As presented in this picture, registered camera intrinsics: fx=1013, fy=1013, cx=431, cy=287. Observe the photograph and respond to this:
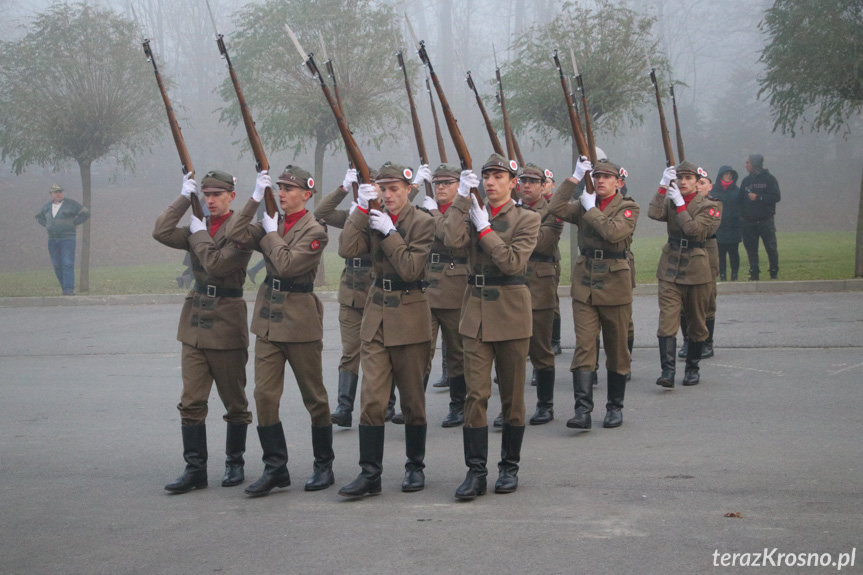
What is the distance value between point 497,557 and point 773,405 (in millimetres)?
4046

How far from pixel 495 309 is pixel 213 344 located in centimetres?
176

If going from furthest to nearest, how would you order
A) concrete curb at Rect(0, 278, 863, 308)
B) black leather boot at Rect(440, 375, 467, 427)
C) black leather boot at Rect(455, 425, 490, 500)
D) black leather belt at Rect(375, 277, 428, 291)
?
concrete curb at Rect(0, 278, 863, 308), black leather boot at Rect(440, 375, 467, 427), black leather belt at Rect(375, 277, 428, 291), black leather boot at Rect(455, 425, 490, 500)

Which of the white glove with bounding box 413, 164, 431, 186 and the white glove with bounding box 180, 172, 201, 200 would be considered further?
the white glove with bounding box 413, 164, 431, 186

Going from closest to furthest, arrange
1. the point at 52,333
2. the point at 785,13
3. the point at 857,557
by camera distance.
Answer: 1. the point at 857,557
2. the point at 52,333
3. the point at 785,13

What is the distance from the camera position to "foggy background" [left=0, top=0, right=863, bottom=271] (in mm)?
36094

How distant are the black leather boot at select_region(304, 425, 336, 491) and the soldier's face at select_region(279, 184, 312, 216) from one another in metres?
1.37

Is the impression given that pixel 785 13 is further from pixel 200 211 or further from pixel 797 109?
pixel 200 211

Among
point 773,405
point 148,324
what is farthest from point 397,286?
point 148,324

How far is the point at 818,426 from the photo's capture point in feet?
23.4

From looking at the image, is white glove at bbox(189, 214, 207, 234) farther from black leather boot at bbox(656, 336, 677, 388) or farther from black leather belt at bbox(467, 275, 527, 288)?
black leather boot at bbox(656, 336, 677, 388)

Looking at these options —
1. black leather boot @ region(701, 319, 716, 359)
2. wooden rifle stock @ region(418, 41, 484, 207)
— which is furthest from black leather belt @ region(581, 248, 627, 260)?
black leather boot @ region(701, 319, 716, 359)

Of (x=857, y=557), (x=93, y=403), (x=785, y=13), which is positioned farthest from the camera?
(x=785, y=13)

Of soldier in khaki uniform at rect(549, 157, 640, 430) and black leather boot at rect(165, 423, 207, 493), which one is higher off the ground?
soldier in khaki uniform at rect(549, 157, 640, 430)

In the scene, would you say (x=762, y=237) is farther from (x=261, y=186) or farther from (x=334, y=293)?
(x=261, y=186)
